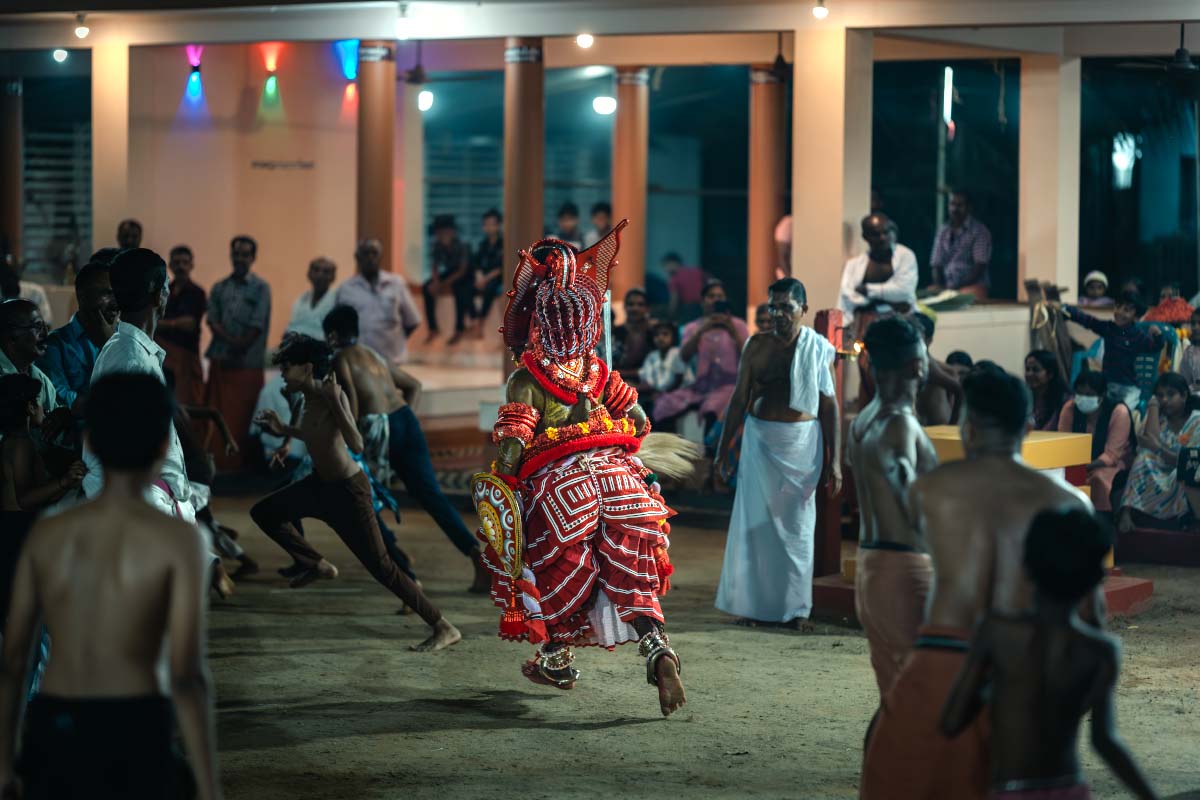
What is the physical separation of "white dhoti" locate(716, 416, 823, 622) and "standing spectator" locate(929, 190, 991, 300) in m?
6.37

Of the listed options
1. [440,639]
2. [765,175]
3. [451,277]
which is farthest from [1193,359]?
[451,277]

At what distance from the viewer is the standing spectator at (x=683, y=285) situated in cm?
2052

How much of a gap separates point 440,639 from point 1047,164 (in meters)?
8.55

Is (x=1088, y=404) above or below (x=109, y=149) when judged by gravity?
below

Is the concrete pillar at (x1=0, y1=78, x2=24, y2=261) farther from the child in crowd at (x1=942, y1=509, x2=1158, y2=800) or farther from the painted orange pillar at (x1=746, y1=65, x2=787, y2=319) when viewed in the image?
the child in crowd at (x1=942, y1=509, x2=1158, y2=800)

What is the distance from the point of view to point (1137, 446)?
10.4 metres

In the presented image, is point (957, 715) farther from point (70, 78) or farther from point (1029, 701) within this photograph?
point (70, 78)

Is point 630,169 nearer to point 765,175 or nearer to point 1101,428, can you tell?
point 765,175

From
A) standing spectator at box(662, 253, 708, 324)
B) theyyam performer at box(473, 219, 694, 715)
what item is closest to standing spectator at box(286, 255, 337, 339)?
theyyam performer at box(473, 219, 694, 715)

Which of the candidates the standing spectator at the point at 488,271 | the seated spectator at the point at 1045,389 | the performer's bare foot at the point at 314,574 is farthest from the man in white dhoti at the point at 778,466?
the standing spectator at the point at 488,271

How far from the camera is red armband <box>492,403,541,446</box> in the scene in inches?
260

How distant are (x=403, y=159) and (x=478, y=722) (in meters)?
12.3

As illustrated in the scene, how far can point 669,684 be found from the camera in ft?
21.0

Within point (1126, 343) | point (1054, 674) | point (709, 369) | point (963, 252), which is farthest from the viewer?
point (963, 252)
